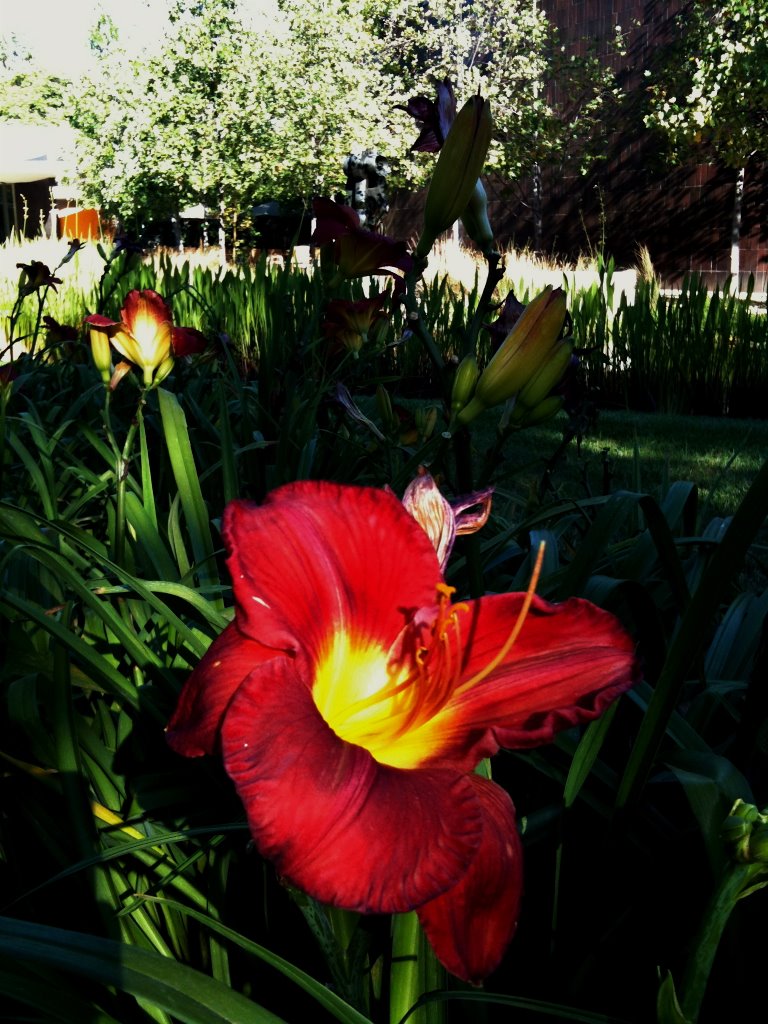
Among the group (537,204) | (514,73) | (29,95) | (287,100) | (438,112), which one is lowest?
(438,112)

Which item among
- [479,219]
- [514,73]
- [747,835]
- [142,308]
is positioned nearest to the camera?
[747,835]

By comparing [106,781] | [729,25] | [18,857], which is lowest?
[18,857]

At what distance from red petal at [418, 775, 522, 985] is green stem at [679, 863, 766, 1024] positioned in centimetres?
9

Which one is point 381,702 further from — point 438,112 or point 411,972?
point 438,112

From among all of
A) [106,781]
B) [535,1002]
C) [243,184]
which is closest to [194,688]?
[535,1002]

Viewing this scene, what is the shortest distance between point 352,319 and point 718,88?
13.9 meters

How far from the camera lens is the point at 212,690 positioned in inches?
19.9

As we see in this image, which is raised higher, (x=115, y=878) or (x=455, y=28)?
(x=455, y=28)

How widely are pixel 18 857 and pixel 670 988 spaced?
71cm

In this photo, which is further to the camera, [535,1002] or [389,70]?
[389,70]

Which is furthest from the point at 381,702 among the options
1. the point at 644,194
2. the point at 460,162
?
the point at 644,194

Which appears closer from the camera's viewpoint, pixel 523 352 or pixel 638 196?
pixel 523 352

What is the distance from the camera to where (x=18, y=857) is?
908 mm

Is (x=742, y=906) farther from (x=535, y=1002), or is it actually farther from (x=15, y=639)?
(x=15, y=639)
